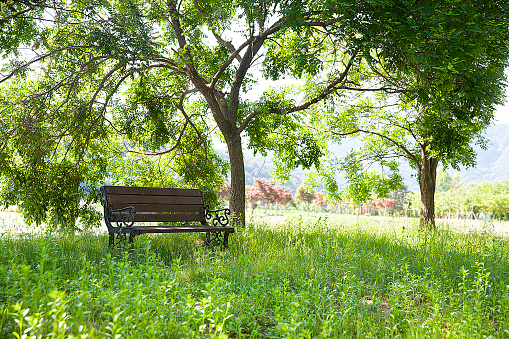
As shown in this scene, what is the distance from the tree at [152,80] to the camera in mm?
6238

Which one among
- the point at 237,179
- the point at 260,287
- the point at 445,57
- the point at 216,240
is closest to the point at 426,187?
the point at 237,179

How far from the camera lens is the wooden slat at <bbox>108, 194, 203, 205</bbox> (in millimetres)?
6475

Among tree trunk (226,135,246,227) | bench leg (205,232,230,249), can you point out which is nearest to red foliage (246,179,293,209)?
tree trunk (226,135,246,227)

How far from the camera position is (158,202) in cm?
702

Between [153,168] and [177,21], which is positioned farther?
[153,168]

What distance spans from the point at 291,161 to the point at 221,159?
8.04ft

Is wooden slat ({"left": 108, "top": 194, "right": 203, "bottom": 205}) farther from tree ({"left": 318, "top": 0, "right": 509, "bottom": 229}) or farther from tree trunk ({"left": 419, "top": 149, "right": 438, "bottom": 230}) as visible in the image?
tree trunk ({"left": 419, "top": 149, "right": 438, "bottom": 230})

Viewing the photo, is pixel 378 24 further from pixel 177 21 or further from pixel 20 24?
pixel 20 24

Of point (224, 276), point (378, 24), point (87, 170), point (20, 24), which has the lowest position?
point (224, 276)

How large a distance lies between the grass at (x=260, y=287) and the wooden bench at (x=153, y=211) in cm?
38

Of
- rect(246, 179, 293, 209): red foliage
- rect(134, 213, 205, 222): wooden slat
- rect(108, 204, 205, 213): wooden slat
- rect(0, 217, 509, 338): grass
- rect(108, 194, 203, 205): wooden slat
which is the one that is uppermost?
rect(246, 179, 293, 209): red foliage

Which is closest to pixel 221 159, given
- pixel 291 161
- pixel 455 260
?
pixel 291 161

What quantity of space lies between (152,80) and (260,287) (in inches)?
284

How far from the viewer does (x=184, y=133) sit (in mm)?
10539
